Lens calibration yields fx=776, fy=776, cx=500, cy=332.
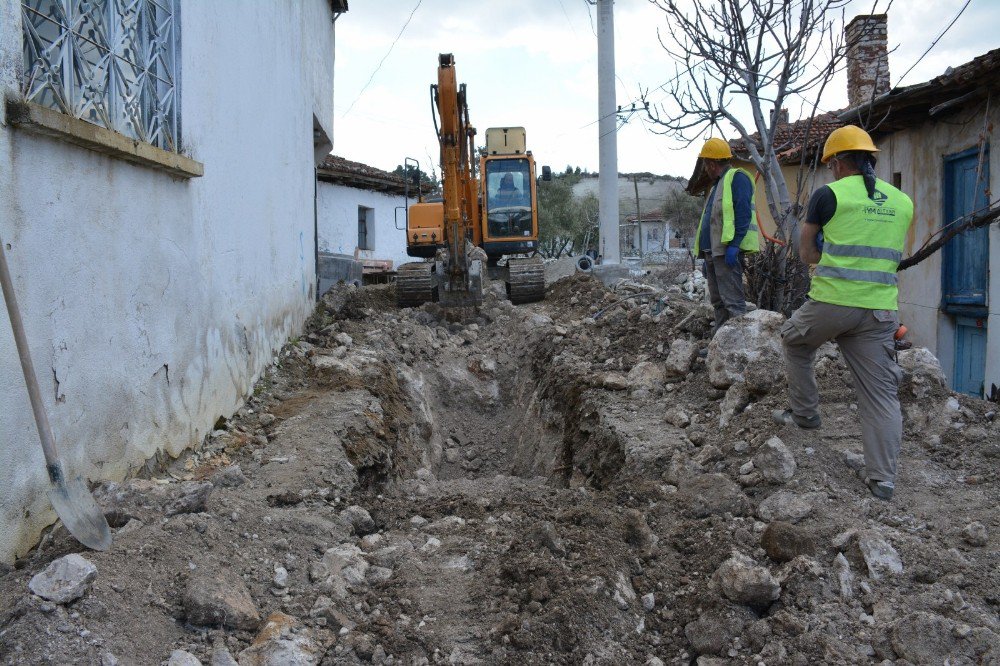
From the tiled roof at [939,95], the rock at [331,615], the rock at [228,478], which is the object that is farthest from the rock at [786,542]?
the tiled roof at [939,95]

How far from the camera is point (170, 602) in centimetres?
311

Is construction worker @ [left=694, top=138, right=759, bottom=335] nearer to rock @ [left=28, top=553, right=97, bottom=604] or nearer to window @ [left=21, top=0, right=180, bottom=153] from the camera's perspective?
window @ [left=21, top=0, right=180, bottom=153]

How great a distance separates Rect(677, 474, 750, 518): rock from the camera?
4.25 metres

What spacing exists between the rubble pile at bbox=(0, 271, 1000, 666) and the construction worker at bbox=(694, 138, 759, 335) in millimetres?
464

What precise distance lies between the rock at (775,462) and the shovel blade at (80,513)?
11.2 feet

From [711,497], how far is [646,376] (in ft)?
8.09

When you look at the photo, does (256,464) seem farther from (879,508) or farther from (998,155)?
(998,155)

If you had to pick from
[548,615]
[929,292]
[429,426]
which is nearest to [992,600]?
[548,615]

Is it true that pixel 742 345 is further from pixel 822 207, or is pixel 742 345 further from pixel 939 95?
pixel 939 95

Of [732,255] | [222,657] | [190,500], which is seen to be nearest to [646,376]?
[732,255]

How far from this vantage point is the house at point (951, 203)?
7.88 m

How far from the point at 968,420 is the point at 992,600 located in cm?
191

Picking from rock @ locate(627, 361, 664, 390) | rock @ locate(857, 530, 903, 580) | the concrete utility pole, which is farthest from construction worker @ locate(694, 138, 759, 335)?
the concrete utility pole

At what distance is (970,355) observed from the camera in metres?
8.76
